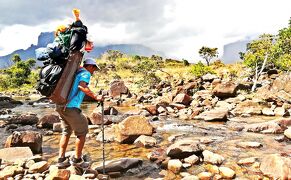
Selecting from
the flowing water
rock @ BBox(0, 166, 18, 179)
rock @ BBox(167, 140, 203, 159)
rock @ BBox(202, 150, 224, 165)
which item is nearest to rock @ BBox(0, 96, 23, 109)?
the flowing water

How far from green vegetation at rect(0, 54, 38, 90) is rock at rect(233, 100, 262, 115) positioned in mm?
64772

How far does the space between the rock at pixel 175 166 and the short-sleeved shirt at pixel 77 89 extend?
2.73m

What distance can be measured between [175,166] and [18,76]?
8109 cm

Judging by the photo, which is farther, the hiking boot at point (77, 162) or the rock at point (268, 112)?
the rock at point (268, 112)

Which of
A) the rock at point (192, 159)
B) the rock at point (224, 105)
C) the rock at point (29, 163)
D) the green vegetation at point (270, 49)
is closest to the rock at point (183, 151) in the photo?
the rock at point (192, 159)

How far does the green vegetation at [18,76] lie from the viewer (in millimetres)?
77312

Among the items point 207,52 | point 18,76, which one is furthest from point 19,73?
point 207,52

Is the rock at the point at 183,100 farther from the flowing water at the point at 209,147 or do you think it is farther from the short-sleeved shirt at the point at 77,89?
the short-sleeved shirt at the point at 77,89

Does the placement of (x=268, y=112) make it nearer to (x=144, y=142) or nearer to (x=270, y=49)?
(x=144, y=142)

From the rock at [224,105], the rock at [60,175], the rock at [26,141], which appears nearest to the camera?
the rock at [60,175]

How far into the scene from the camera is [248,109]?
20688 mm

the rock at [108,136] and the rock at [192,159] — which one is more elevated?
the rock at [108,136]

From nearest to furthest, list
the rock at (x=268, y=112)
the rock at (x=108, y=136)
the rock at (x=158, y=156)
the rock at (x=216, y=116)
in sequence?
the rock at (x=158, y=156) < the rock at (x=108, y=136) < the rock at (x=216, y=116) < the rock at (x=268, y=112)

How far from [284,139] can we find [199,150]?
13.9 ft
